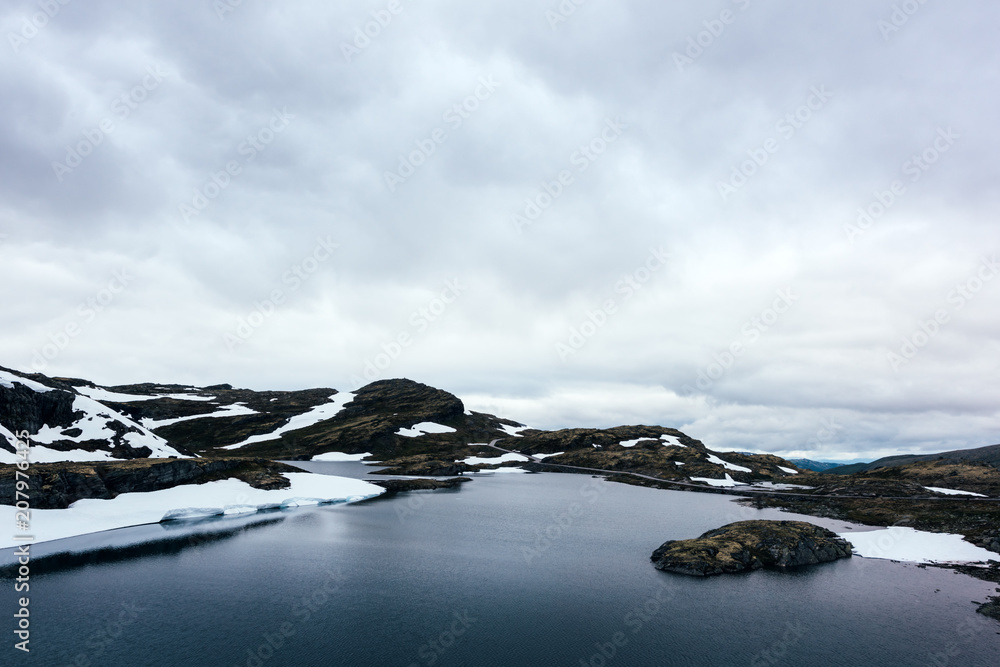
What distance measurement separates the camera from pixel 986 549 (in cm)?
7138

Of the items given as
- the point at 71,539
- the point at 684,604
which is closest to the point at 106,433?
the point at 71,539

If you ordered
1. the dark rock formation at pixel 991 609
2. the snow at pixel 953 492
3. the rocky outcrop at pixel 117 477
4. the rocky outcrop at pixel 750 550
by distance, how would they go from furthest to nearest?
1. the snow at pixel 953 492
2. the rocky outcrop at pixel 117 477
3. the rocky outcrop at pixel 750 550
4. the dark rock formation at pixel 991 609

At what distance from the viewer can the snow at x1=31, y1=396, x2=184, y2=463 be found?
86975mm

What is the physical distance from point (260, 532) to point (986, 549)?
111 meters

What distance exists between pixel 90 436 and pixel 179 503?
93.7 feet

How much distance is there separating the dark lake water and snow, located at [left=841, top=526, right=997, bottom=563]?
22.6 ft

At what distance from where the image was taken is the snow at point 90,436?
86975 mm

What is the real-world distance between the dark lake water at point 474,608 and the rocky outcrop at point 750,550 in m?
2.20

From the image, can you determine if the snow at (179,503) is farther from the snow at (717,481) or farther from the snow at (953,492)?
the snow at (953,492)

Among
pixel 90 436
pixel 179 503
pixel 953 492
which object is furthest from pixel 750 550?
pixel 90 436

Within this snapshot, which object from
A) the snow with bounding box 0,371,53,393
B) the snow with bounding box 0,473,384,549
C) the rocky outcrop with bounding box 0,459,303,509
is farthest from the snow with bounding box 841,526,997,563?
the snow with bounding box 0,371,53,393

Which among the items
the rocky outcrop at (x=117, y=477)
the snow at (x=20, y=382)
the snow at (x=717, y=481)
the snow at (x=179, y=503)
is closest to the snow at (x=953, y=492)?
the snow at (x=717, y=481)

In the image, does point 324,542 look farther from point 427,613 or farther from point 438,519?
point 427,613

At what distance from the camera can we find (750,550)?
66.0 m
